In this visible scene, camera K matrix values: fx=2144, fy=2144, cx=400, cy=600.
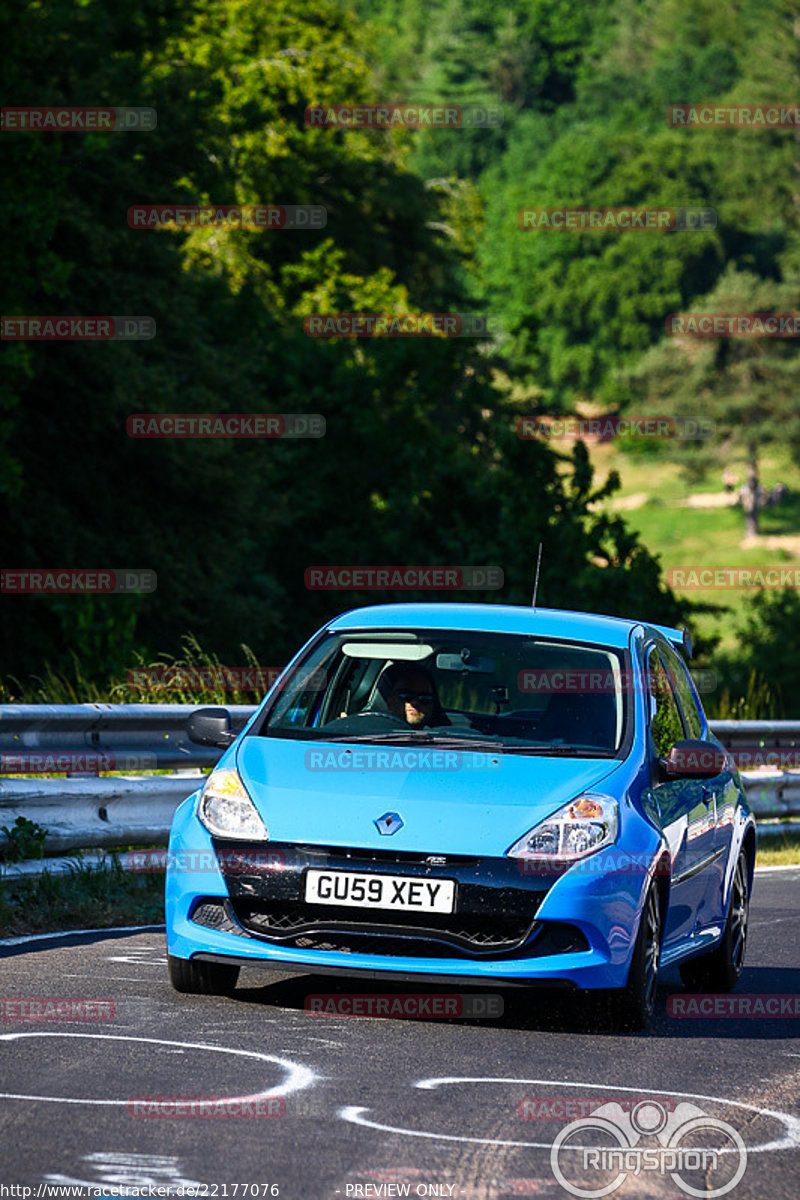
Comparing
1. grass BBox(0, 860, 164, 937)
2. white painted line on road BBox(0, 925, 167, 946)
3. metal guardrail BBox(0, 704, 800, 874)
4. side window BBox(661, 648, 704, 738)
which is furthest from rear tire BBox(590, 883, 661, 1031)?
metal guardrail BBox(0, 704, 800, 874)

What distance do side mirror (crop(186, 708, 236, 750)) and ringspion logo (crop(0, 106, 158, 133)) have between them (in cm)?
1949

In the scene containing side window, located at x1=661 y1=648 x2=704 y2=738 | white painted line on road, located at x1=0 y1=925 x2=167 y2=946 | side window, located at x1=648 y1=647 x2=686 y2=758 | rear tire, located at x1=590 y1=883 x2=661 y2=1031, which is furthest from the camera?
side window, located at x1=661 y1=648 x2=704 y2=738

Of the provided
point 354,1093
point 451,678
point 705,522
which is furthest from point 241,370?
point 705,522

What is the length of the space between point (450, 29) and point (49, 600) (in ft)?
458

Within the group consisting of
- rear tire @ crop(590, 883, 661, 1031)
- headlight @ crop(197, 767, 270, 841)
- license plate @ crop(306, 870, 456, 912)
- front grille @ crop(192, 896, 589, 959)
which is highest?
headlight @ crop(197, 767, 270, 841)

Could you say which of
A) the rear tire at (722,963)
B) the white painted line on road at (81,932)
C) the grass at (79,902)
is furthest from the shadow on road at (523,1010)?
the grass at (79,902)

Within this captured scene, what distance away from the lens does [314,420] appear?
41.6 metres

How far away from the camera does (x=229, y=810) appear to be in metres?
7.70

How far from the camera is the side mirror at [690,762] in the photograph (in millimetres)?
8242

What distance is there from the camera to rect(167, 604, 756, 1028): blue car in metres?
7.31

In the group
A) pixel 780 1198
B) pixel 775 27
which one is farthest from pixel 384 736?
pixel 775 27

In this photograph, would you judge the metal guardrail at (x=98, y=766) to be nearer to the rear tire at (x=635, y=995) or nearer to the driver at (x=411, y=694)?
the driver at (x=411, y=694)

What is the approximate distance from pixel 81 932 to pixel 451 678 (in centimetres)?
214

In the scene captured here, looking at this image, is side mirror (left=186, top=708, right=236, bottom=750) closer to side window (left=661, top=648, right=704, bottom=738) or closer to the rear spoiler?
side window (left=661, top=648, right=704, bottom=738)
